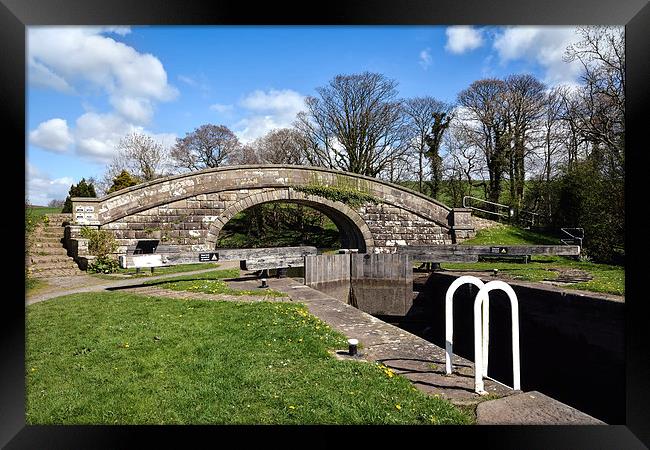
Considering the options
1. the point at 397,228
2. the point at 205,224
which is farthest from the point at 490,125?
the point at 205,224

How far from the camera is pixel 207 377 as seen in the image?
346cm

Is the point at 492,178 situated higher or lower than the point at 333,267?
higher

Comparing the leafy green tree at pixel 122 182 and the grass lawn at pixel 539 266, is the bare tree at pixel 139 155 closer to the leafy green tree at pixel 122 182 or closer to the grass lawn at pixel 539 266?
the leafy green tree at pixel 122 182

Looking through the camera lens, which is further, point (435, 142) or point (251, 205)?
point (435, 142)

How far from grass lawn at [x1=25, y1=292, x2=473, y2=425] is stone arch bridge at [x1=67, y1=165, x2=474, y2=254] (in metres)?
6.95

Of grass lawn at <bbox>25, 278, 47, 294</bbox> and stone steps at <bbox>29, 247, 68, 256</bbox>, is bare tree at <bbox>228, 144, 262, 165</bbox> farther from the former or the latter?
grass lawn at <bbox>25, 278, 47, 294</bbox>

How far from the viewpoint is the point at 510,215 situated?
18891 millimetres

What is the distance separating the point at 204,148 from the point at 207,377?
2646cm

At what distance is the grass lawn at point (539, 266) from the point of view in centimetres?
743

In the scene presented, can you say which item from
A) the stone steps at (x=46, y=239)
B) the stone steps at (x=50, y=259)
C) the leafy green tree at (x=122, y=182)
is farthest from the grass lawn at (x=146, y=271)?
the leafy green tree at (x=122, y=182)

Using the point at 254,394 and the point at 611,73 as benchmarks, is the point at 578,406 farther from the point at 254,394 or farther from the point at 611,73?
the point at 611,73

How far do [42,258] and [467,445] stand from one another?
12.2 m
